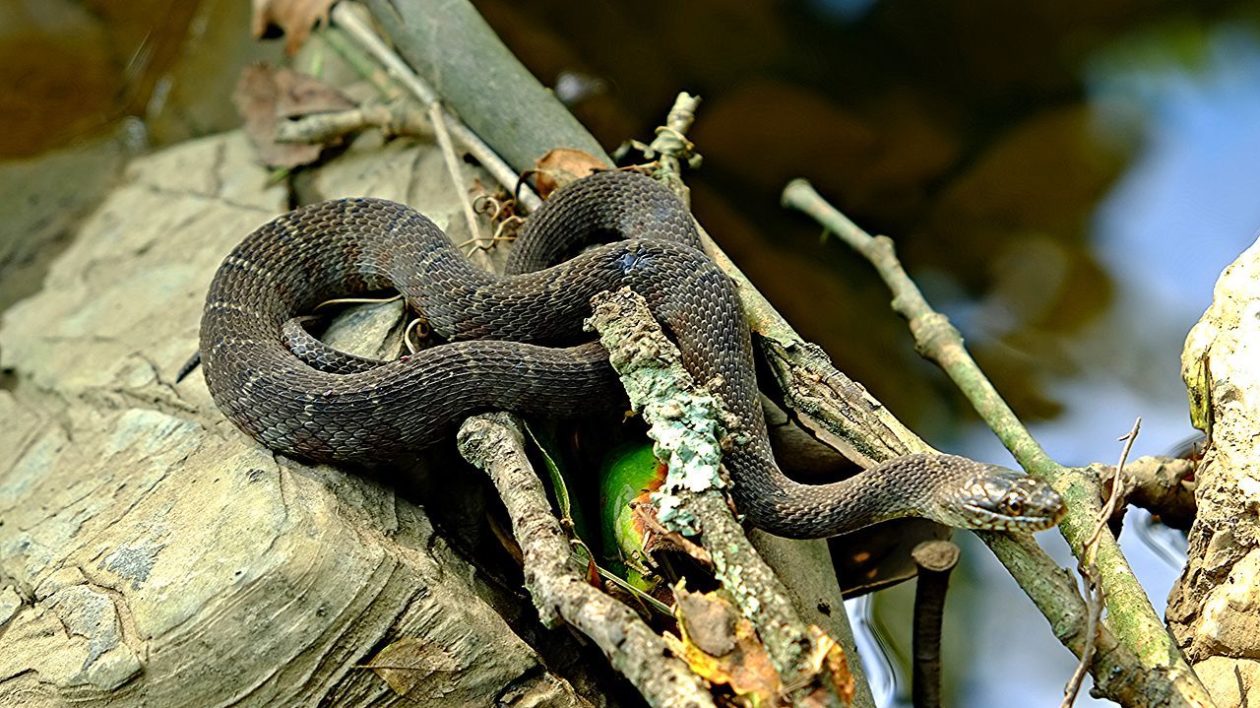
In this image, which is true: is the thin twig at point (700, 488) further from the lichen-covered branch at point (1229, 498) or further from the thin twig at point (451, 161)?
the lichen-covered branch at point (1229, 498)

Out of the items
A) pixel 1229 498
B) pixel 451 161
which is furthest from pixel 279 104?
pixel 1229 498

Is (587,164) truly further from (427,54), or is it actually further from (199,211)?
(199,211)

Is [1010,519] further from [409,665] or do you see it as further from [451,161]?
[451,161]

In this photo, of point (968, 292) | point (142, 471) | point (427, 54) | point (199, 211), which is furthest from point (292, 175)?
point (968, 292)

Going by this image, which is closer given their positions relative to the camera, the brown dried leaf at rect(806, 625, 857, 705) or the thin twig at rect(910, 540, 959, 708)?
the brown dried leaf at rect(806, 625, 857, 705)

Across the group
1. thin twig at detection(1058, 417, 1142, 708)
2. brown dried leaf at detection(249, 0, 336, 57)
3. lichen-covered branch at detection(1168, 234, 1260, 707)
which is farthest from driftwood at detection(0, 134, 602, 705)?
brown dried leaf at detection(249, 0, 336, 57)

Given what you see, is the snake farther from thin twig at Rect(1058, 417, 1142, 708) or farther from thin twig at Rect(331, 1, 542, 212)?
thin twig at Rect(331, 1, 542, 212)
